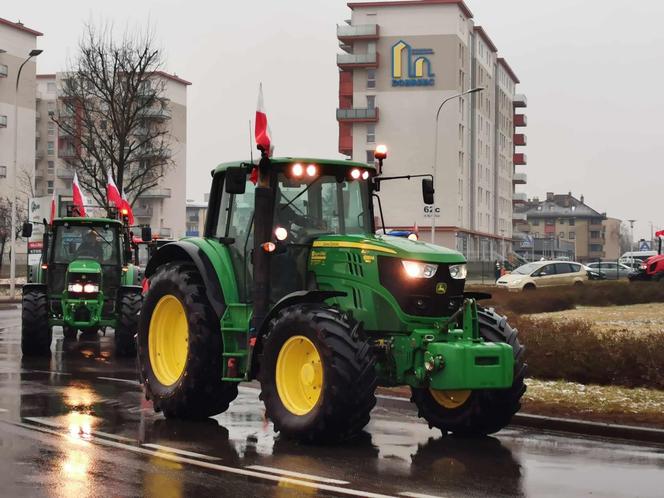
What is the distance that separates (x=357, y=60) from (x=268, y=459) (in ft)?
280

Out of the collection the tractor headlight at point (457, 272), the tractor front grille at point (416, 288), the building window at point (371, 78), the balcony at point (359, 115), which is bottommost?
the tractor front grille at point (416, 288)

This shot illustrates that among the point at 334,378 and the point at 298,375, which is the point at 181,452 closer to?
the point at 298,375

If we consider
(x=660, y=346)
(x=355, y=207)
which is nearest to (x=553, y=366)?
(x=660, y=346)

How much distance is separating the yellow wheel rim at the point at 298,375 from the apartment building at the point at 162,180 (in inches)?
4310

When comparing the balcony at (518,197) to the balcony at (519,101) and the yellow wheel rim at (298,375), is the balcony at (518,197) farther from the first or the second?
the yellow wheel rim at (298,375)

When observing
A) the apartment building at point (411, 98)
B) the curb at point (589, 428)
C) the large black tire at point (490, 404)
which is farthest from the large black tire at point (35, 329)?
the apartment building at point (411, 98)

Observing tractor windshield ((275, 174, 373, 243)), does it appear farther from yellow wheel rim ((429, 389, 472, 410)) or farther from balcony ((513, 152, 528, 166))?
balcony ((513, 152, 528, 166))

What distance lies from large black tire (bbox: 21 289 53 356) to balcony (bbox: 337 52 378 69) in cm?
7501

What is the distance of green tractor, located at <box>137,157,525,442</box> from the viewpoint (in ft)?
32.9

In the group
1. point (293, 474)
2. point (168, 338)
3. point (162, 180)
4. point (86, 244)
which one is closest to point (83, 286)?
point (86, 244)

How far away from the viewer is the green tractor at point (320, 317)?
395 inches

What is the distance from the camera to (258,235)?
11.1 metres

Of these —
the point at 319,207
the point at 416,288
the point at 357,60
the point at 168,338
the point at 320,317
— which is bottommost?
the point at 168,338

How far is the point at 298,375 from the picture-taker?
416 inches
